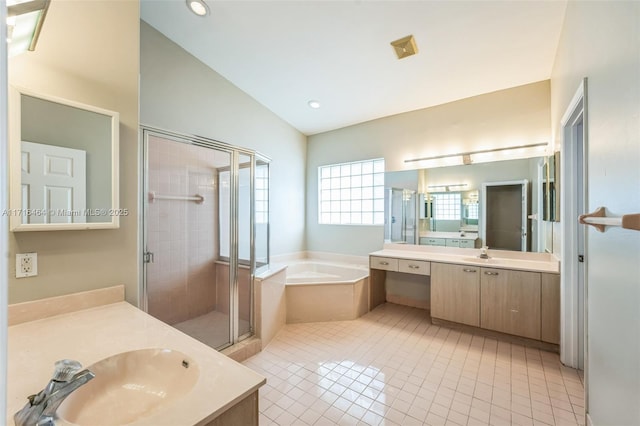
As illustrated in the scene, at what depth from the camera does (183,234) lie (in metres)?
3.10

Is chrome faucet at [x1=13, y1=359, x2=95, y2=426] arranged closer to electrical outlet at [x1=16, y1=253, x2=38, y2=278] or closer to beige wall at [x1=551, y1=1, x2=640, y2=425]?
electrical outlet at [x1=16, y1=253, x2=38, y2=278]

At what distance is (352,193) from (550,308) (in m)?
2.68

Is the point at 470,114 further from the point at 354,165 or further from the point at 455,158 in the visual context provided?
the point at 354,165

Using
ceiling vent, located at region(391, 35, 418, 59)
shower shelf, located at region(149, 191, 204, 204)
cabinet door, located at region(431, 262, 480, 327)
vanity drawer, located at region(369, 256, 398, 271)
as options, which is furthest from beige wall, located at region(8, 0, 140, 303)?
cabinet door, located at region(431, 262, 480, 327)

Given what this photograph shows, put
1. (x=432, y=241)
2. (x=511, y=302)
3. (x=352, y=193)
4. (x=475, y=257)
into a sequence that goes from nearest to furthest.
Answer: (x=511, y=302) < (x=475, y=257) < (x=432, y=241) < (x=352, y=193)

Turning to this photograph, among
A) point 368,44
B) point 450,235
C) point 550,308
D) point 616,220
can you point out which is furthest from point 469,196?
point 616,220

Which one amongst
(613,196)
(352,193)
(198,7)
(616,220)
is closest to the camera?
(616,220)

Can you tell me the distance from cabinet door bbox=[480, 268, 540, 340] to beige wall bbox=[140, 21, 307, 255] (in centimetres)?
267

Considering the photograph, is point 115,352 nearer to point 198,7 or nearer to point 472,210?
point 198,7

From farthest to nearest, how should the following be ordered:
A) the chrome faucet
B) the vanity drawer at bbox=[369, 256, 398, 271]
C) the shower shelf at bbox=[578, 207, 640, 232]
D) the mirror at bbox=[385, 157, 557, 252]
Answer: the vanity drawer at bbox=[369, 256, 398, 271] → the mirror at bbox=[385, 157, 557, 252] → the shower shelf at bbox=[578, 207, 640, 232] → the chrome faucet

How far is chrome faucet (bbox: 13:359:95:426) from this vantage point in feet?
2.13

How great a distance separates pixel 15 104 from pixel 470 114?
12.5ft

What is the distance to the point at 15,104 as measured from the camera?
120cm

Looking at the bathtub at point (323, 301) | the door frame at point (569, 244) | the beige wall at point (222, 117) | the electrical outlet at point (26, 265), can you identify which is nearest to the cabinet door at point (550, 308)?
the door frame at point (569, 244)
